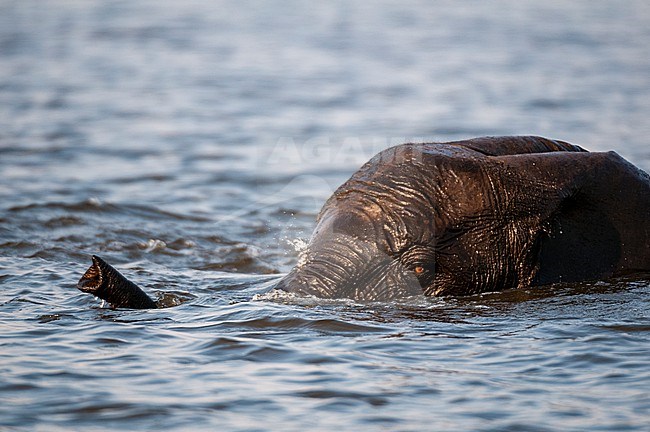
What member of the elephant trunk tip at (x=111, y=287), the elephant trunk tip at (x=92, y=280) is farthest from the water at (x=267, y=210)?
the elephant trunk tip at (x=92, y=280)

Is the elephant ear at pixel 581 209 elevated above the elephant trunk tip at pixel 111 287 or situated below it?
above

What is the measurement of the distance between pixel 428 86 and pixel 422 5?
39.6ft

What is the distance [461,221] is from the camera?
723 centimetres

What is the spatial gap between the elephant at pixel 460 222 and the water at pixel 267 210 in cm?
18

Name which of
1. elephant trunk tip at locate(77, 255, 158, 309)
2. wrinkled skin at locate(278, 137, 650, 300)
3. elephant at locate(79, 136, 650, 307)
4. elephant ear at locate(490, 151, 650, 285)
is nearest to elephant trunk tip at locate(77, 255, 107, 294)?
elephant trunk tip at locate(77, 255, 158, 309)

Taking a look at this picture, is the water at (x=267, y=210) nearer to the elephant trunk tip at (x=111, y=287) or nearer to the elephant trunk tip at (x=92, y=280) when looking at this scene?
the elephant trunk tip at (x=111, y=287)

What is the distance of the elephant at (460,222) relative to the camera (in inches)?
284

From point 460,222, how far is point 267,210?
523cm

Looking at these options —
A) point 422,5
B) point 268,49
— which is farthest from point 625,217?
point 422,5

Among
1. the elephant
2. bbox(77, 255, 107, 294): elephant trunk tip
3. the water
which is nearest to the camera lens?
the water

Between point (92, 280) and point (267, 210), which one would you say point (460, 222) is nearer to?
point (92, 280)

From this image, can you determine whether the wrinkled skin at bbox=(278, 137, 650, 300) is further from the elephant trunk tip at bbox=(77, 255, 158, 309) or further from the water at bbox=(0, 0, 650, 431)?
the elephant trunk tip at bbox=(77, 255, 158, 309)

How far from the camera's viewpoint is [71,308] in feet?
24.6

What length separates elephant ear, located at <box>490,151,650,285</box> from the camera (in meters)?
7.31
